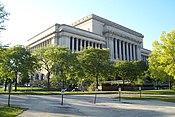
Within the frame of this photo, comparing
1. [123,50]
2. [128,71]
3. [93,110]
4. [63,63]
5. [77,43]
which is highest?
[77,43]

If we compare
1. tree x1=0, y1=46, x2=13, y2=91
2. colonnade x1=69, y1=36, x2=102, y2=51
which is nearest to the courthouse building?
colonnade x1=69, y1=36, x2=102, y2=51

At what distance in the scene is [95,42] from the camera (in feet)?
374

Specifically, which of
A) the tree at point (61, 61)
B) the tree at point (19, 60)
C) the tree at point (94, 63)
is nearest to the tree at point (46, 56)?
the tree at point (61, 61)

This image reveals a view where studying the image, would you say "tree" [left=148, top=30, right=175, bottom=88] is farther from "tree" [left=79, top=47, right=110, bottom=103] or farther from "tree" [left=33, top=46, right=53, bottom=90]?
"tree" [left=33, top=46, right=53, bottom=90]

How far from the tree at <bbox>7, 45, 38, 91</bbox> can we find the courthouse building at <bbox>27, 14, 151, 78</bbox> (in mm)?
42794

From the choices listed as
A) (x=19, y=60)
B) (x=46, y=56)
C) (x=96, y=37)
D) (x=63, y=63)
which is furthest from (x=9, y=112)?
(x=96, y=37)

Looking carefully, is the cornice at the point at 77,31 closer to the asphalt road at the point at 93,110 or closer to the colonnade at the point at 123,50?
the colonnade at the point at 123,50

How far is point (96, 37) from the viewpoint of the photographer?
11500 cm

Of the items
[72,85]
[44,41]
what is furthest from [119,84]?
[44,41]

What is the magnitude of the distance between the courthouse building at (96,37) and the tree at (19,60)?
140 ft

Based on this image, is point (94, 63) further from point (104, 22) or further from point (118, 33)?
point (118, 33)

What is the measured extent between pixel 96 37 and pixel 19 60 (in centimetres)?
6337

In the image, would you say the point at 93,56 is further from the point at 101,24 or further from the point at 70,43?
the point at 101,24

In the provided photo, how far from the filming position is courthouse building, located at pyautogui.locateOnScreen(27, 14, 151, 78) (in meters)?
103
